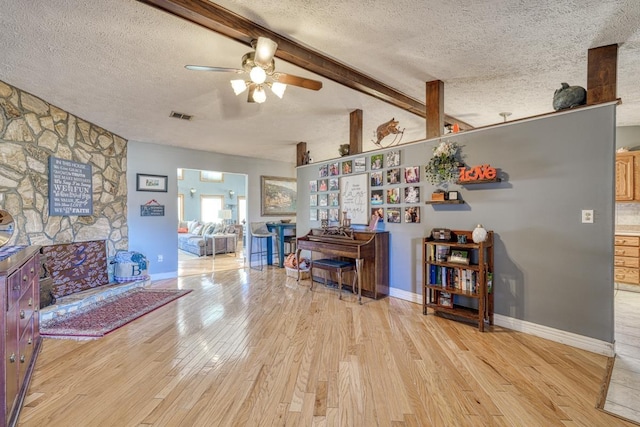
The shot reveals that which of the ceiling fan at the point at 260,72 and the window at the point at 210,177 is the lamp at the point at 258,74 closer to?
the ceiling fan at the point at 260,72

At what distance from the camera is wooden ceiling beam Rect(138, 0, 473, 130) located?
1904 mm

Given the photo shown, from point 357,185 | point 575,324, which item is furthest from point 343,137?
point 575,324

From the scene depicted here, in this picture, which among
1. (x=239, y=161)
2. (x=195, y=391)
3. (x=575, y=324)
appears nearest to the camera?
(x=195, y=391)

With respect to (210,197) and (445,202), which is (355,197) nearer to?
(445,202)

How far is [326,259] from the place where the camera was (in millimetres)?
4391

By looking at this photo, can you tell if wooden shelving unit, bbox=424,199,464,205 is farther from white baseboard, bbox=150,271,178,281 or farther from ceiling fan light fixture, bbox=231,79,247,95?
white baseboard, bbox=150,271,178,281

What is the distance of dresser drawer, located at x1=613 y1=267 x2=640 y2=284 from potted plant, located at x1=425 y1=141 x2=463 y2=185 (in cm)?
328

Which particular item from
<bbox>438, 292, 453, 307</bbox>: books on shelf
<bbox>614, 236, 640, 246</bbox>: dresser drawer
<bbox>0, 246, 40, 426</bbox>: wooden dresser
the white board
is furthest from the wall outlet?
<bbox>0, 246, 40, 426</bbox>: wooden dresser

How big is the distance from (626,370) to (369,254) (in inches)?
94.6

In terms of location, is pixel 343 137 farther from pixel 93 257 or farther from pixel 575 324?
pixel 93 257

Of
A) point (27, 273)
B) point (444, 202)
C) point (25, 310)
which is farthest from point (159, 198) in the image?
point (444, 202)

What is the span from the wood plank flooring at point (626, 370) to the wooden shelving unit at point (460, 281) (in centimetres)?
94

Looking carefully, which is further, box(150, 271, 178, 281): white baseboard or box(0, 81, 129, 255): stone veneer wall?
box(150, 271, 178, 281): white baseboard

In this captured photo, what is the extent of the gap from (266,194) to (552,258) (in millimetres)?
5424
